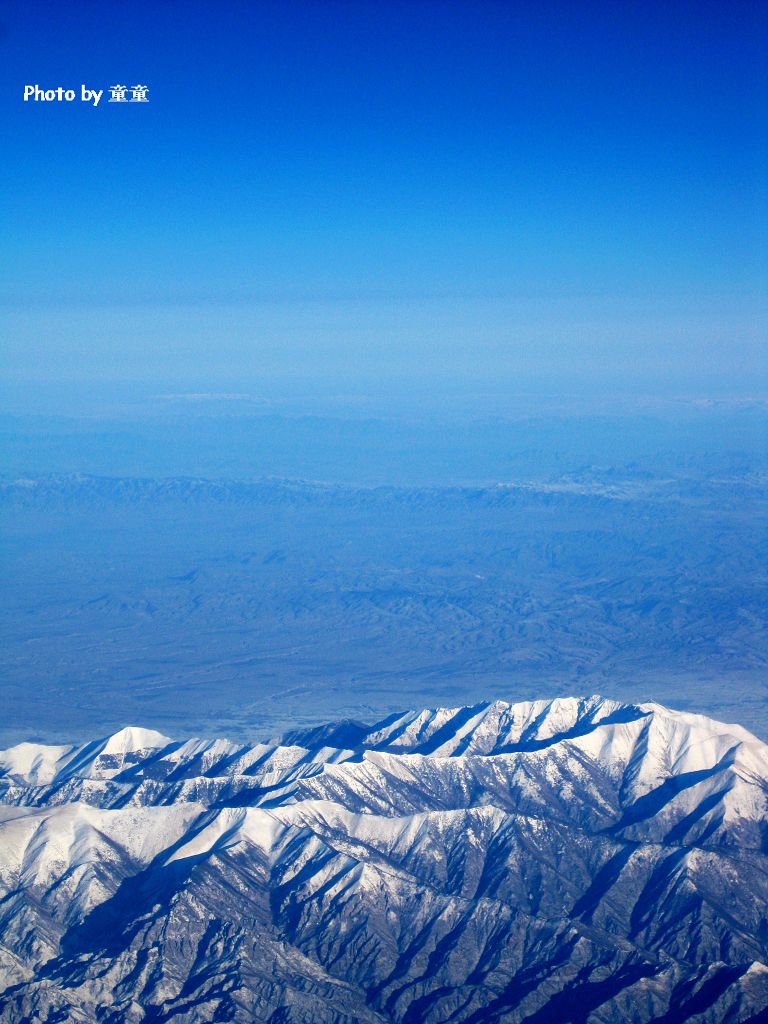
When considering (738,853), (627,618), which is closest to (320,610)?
(627,618)

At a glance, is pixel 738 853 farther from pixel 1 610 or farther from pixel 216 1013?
pixel 1 610

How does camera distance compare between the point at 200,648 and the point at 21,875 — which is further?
the point at 200,648

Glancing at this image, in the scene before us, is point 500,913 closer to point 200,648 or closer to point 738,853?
point 738,853

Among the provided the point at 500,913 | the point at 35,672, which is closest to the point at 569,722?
the point at 500,913

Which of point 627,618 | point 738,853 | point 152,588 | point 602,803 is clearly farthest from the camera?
point 152,588

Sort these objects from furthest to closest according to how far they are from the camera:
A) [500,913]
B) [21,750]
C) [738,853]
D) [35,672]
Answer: [35,672]
[21,750]
[738,853]
[500,913]

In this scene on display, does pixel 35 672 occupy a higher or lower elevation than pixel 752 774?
lower
